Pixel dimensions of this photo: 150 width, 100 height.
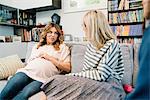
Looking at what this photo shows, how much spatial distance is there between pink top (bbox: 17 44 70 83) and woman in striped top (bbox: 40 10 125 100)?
1.17ft

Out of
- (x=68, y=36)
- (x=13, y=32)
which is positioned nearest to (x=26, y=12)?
(x=13, y=32)

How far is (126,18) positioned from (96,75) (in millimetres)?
2369

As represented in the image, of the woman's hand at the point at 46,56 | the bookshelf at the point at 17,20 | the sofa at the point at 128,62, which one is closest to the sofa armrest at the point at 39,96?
the sofa at the point at 128,62

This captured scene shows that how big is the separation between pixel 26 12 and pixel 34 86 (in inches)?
123

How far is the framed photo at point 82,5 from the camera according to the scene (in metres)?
4.05

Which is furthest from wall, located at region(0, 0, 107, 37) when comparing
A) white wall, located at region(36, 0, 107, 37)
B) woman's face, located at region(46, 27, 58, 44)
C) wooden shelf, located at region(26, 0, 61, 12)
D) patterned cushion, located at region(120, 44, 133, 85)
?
patterned cushion, located at region(120, 44, 133, 85)

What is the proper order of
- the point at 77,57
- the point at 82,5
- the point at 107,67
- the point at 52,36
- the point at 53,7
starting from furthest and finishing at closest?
the point at 53,7
the point at 82,5
the point at 52,36
the point at 77,57
the point at 107,67

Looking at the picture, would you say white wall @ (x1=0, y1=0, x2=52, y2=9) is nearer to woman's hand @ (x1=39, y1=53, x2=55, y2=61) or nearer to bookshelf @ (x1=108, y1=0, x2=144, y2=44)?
bookshelf @ (x1=108, y1=0, x2=144, y2=44)

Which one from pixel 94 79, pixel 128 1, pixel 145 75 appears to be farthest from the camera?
pixel 128 1

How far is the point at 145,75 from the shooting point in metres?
0.56

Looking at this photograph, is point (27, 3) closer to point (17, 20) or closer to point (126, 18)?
point (17, 20)

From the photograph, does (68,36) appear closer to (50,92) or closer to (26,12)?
(26,12)

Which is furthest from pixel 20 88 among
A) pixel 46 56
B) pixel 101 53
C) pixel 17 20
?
pixel 17 20

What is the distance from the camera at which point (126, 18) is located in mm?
3703
